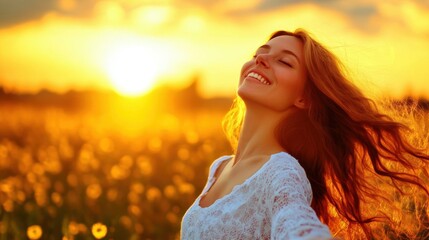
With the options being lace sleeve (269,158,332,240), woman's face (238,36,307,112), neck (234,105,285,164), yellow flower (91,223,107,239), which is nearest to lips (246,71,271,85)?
woman's face (238,36,307,112)

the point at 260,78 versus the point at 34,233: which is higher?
the point at 260,78

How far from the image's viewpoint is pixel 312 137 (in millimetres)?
3141

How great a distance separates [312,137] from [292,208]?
74 cm

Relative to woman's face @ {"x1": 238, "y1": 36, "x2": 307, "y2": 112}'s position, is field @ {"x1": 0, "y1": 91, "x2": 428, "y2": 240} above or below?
below

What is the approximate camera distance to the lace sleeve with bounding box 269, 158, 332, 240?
90.5 inches

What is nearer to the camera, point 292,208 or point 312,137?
point 292,208

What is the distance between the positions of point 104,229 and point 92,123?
7561 mm

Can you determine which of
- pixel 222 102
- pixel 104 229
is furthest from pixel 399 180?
pixel 222 102

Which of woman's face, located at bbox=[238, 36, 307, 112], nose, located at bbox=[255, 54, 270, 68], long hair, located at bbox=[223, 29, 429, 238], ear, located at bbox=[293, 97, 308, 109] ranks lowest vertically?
long hair, located at bbox=[223, 29, 429, 238]

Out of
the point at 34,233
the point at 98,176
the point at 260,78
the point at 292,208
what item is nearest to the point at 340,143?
the point at 260,78

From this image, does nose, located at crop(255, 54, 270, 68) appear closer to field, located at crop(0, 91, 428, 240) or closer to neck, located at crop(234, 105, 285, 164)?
neck, located at crop(234, 105, 285, 164)

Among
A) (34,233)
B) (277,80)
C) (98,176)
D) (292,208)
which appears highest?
(277,80)

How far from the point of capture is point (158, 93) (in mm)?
23141

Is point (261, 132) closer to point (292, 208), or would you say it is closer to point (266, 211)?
point (266, 211)
